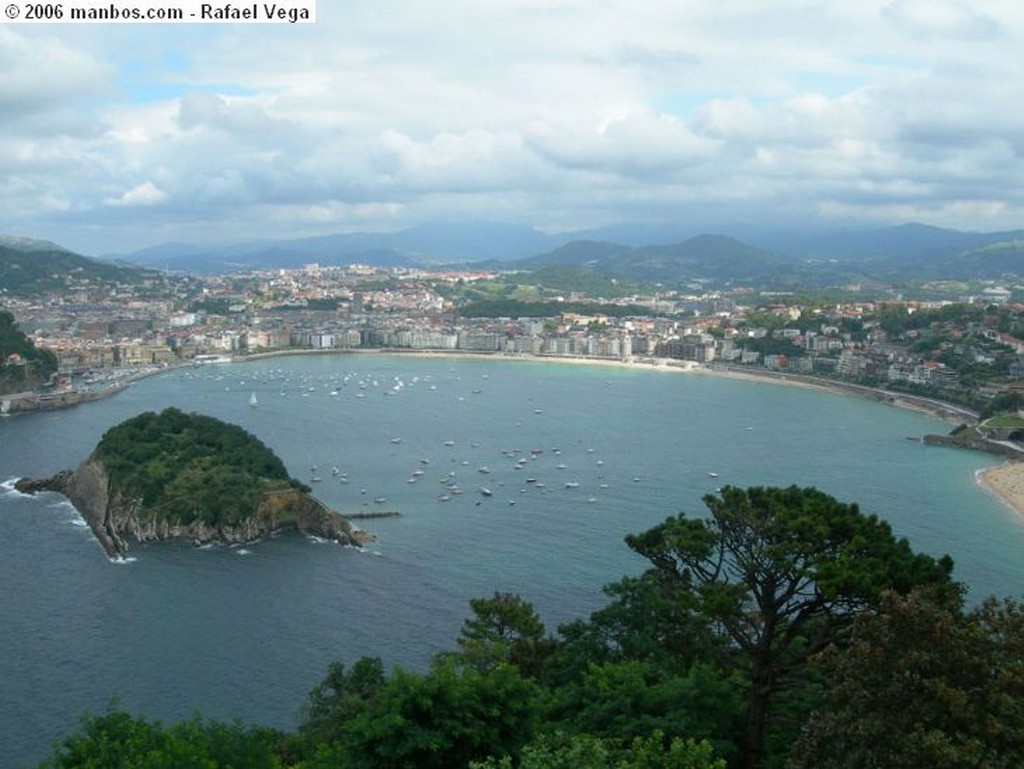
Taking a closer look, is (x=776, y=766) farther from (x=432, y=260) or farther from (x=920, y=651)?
(x=432, y=260)

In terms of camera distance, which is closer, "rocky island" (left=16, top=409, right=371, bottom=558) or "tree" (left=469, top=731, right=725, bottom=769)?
"tree" (left=469, top=731, right=725, bottom=769)

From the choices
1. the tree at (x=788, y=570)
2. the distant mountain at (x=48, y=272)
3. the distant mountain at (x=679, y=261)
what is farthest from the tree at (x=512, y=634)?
the distant mountain at (x=679, y=261)

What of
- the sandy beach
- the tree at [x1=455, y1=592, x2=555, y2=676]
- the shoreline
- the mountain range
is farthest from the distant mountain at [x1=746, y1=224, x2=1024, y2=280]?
the tree at [x1=455, y1=592, x2=555, y2=676]

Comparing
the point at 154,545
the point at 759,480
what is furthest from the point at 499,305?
the point at 154,545

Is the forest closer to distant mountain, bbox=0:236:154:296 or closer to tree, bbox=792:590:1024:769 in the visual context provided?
tree, bbox=792:590:1024:769

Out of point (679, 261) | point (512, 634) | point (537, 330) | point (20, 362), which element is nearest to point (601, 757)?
point (512, 634)

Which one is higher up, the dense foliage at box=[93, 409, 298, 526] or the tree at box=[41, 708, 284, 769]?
the tree at box=[41, 708, 284, 769]
